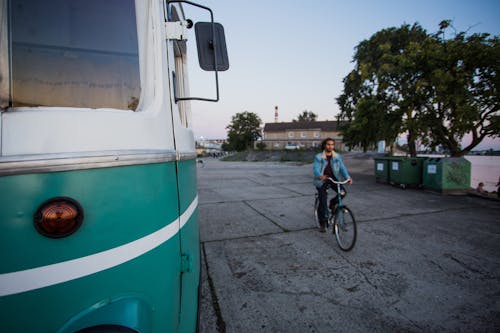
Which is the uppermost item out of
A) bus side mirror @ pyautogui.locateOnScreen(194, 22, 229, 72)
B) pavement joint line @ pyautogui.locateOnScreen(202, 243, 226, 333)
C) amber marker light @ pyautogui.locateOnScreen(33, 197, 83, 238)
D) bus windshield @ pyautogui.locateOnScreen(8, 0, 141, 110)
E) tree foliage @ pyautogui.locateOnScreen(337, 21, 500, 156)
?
tree foliage @ pyautogui.locateOnScreen(337, 21, 500, 156)

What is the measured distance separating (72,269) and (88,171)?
1.22 feet

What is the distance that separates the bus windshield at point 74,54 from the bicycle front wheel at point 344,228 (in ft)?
12.2

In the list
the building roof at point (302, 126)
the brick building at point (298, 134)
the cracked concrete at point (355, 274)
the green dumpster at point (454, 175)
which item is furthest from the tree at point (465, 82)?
the building roof at point (302, 126)

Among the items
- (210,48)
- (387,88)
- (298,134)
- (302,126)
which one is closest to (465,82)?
(387,88)

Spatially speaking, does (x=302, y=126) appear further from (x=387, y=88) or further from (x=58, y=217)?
(x=58, y=217)

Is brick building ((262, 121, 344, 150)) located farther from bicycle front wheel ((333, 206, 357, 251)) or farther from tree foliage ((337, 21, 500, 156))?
bicycle front wheel ((333, 206, 357, 251))

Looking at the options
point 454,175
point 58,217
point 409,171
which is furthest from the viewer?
point 409,171

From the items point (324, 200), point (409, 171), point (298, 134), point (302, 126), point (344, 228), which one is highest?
point (302, 126)

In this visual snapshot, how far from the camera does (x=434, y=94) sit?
32.3ft

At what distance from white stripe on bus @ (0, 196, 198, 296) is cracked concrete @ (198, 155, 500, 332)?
5.64 feet

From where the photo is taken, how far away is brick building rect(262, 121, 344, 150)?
6762 centimetres

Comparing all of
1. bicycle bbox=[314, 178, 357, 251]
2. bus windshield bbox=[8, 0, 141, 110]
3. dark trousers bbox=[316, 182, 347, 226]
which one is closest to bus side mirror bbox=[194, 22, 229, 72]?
bus windshield bbox=[8, 0, 141, 110]

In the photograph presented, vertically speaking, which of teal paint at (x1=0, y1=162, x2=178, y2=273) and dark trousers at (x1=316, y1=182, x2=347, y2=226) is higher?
teal paint at (x1=0, y1=162, x2=178, y2=273)

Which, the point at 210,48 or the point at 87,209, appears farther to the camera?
the point at 210,48
